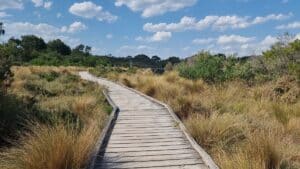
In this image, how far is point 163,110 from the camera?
452 inches

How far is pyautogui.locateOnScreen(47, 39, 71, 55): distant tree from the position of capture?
87.3m

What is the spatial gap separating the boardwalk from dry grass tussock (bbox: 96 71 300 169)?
1.04 ft

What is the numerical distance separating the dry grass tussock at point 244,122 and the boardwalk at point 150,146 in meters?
0.32

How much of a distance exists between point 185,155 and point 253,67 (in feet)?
40.7

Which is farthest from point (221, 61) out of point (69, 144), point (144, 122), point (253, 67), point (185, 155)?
point (69, 144)

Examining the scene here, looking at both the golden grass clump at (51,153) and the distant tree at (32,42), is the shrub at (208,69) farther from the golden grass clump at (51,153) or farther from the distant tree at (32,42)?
the distant tree at (32,42)

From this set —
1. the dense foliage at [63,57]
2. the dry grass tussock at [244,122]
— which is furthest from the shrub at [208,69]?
the dense foliage at [63,57]

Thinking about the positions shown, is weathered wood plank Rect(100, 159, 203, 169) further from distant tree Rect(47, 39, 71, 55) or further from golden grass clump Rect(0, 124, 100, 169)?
distant tree Rect(47, 39, 71, 55)

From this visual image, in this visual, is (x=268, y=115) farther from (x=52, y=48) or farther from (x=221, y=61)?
(x=52, y=48)

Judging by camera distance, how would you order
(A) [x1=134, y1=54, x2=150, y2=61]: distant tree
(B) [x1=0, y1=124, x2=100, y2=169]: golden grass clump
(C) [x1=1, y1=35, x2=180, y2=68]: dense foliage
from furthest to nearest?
(A) [x1=134, y1=54, x2=150, y2=61]: distant tree < (C) [x1=1, y1=35, x2=180, y2=68]: dense foliage < (B) [x1=0, y1=124, x2=100, y2=169]: golden grass clump

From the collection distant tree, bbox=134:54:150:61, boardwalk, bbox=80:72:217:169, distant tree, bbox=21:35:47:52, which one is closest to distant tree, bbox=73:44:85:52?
distant tree, bbox=21:35:47:52

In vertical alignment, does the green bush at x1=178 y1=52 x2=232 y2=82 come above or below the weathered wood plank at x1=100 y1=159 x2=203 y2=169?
above

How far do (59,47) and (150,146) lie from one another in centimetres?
8402

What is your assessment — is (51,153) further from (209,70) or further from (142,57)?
(142,57)
